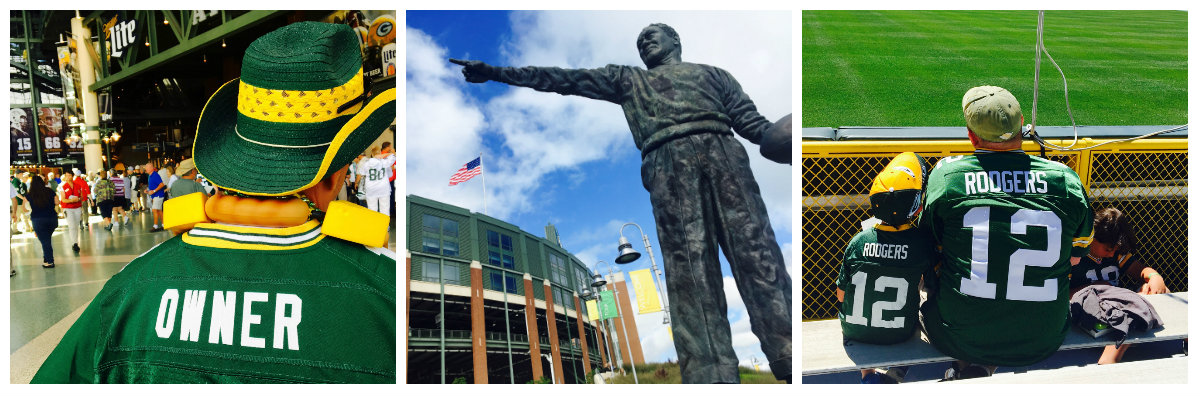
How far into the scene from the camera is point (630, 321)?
3.36 meters

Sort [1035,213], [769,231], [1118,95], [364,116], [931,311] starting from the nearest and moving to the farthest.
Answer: [364,116] < [1035,213] < [931,311] < [769,231] < [1118,95]

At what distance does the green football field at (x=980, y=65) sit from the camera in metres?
4.99

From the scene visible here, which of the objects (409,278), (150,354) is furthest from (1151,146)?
(150,354)

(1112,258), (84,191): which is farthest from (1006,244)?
(84,191)

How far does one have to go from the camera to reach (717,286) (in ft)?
10.9

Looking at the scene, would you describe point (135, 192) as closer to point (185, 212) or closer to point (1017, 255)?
point (185, 212)

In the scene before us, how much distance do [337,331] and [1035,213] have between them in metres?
2.58

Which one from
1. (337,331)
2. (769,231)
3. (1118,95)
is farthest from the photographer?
(1118,95)

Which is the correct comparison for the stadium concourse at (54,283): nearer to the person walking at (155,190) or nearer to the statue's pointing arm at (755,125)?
the person walking at (155,190)

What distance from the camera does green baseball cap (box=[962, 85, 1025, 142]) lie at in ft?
9.29

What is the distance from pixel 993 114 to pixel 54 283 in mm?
4836

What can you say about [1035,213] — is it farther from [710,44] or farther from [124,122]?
[124,122]

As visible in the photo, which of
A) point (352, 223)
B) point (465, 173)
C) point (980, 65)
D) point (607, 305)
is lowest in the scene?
point (607, 305)

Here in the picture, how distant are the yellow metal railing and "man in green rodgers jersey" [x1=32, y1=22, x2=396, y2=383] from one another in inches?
79.9
